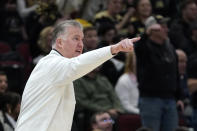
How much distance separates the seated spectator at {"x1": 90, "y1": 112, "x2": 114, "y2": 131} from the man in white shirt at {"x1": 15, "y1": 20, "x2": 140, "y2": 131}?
3138 mm

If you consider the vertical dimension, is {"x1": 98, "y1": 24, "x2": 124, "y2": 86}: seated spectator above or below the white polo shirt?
below

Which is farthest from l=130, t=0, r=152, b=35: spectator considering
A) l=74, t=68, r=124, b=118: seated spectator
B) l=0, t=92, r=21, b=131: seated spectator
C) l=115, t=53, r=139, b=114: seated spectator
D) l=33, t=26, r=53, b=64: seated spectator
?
l=0, t=92, r=21, b=131: seated spectator

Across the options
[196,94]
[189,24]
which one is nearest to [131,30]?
[189,24]

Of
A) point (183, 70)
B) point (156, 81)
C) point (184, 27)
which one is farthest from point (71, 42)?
point (184, 27)

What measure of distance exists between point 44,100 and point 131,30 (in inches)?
243

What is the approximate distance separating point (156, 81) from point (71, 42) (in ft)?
12.4

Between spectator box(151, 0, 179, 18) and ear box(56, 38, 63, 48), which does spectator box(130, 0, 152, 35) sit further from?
ear box(56, 38, 63, 48)

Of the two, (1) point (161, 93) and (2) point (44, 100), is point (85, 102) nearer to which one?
(1) point (161, 93)

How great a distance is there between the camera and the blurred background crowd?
26.6ft

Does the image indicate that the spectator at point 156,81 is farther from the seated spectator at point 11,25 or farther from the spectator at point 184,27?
the seated spectator at point 11,25

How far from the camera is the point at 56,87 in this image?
14.8 feet

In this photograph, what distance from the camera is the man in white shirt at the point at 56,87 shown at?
437 cm

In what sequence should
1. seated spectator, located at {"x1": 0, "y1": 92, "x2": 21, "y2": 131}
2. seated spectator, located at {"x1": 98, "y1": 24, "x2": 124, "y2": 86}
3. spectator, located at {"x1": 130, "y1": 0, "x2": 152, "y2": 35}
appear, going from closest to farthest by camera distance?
seated spectator, located at {"x1": 0, "y1": 92, "x2": 21, "y2": 131}, seated spectator, located at {"x1": 98, "y1": 24, "x2": 124, "y2": 86}, spectator, located at {"x1": 130, "y1": 0, "x2": 152, "y2": 35}

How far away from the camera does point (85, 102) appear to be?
8.25 m
